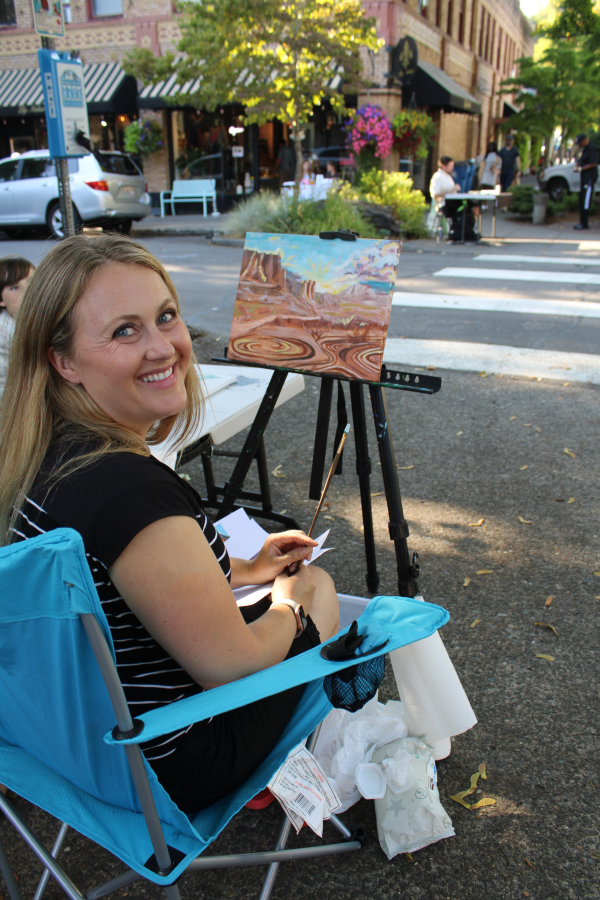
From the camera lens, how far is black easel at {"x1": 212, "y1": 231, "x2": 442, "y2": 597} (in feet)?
7.95

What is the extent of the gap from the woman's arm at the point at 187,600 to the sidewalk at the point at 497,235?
1294 centimetres

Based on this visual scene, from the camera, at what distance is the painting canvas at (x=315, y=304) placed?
2.57 metres

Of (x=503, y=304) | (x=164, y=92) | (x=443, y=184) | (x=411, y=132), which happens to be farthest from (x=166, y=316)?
(x=164, y=92)

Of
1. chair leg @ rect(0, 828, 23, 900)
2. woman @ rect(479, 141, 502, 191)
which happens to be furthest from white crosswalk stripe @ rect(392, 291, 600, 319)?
woman @ rect(479, 141, 502, 191)

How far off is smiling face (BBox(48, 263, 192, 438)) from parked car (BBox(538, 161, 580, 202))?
21392mm

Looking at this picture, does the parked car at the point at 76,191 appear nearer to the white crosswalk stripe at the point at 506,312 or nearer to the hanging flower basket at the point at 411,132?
the hanging flower basket at the point at 411,132

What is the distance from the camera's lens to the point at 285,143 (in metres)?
21.3

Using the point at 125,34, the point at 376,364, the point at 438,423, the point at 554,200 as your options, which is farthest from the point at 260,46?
the point at 376,364

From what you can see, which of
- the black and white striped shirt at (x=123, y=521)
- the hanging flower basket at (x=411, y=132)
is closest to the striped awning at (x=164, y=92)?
the hanging flower basket at (x=411, y=132)

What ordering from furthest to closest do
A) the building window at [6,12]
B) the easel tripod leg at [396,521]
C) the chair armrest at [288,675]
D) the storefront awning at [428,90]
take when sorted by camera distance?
the storefront awning at [428,90]
the building window at [6,12]
the easel tripod leg at [396,521]
the chair armrest at [288,675]

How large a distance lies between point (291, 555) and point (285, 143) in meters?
21.7

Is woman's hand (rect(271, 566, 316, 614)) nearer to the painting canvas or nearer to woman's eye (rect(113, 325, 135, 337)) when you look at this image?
woman's eye (rect(113, 325, 135, 337))

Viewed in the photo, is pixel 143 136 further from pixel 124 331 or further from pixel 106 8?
pixel 124 331

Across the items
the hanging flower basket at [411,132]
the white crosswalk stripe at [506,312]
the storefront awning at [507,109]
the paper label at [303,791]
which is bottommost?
the paper label at [303,791]
